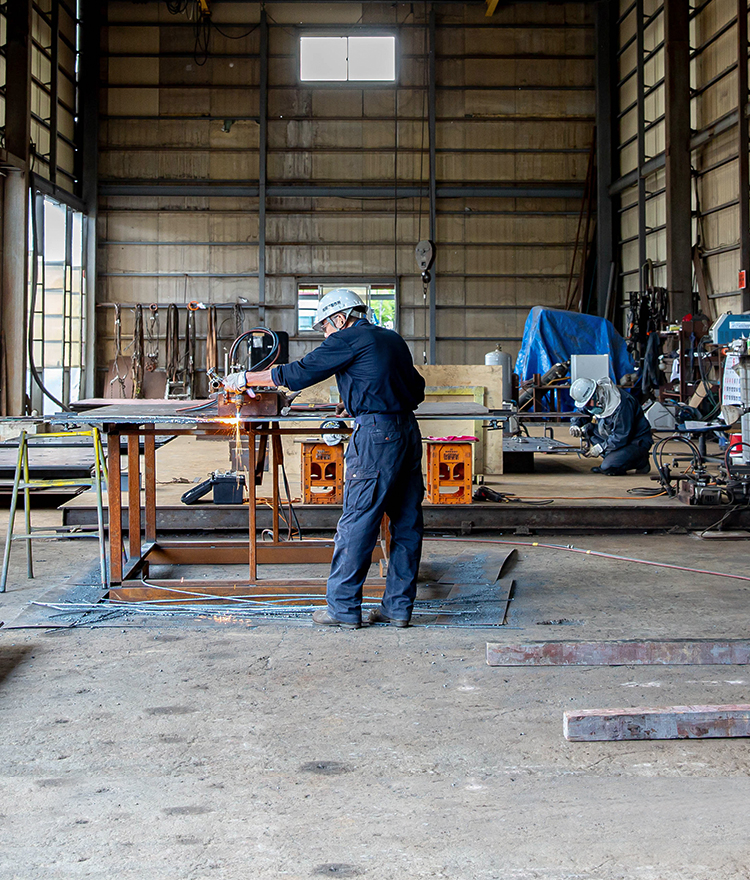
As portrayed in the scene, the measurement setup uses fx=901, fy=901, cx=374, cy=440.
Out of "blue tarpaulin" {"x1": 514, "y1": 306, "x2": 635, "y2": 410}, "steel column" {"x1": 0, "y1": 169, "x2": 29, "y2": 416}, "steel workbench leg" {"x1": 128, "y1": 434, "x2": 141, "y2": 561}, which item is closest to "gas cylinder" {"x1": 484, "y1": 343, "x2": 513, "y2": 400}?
"blue tarpaulin" {"x1": 514, "y1": 306, "x2": 635, "y2": 410}

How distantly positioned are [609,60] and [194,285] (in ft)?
31.4

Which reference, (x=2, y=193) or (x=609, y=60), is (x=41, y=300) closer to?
(x=2, y=193)

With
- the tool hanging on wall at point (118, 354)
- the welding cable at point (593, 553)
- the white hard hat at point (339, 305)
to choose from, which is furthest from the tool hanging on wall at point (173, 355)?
the white hard hat at point (339, 305)

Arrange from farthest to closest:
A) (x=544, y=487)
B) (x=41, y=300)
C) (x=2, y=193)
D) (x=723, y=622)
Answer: (x=41, y=300) → (x=2, y=193) → (x=544, y=487) → (x=723, y=622)

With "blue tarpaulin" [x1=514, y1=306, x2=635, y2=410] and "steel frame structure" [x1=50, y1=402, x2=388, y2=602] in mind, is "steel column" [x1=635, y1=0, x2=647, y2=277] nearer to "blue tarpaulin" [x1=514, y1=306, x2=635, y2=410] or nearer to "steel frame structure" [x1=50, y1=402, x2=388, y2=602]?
"blue tarpaulin" [x1=514, y1=306, x2=635, y2=410]

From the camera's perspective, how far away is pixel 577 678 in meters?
3.64

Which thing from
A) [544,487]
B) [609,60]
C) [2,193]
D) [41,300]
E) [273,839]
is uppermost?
[609,60]

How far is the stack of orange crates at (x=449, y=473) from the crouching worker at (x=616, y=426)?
256 cm

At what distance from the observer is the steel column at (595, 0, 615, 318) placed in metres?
18.1

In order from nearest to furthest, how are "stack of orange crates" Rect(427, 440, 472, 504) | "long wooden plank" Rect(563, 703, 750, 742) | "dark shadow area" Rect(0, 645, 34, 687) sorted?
"long wooden plank" Rect(563, 703, 750, 742) < "dark shadow area" Rect(0, 645, 34, 687) < "stack of orange crates" Rect(427, 440, 472, 504)

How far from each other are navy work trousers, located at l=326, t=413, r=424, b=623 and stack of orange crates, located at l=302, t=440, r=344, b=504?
2503mm

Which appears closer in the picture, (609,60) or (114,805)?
(114,805)

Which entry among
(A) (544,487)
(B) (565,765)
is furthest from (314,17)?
(B) (565,765)

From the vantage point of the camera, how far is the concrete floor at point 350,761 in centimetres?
232
